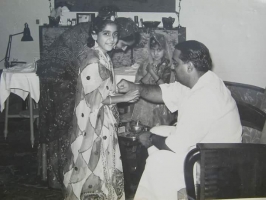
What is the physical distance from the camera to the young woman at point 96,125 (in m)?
1.24

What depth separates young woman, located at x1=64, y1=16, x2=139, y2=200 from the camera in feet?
4.07

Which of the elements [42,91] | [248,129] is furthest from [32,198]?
[248,129]

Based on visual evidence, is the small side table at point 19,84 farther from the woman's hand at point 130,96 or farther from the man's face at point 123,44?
the woman's hand at point 130,96

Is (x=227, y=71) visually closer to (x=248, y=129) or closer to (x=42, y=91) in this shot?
(x=248, y=129)

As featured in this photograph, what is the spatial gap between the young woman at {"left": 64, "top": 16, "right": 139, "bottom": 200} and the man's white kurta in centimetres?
22

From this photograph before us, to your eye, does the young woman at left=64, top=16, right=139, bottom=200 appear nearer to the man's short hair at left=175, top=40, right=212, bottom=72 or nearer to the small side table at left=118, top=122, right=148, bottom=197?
the small side table at left=118, top=122, right=148, bottom=197

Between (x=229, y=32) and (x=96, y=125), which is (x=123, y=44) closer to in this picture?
(x=229, y=32)

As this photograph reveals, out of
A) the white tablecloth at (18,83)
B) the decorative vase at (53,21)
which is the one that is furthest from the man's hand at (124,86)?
the decorative vase at (53,21)

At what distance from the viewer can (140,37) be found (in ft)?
8.56

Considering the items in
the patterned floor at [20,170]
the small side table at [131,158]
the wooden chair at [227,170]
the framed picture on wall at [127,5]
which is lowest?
the patterned floor at [20,170]

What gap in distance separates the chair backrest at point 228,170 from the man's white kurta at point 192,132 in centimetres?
11

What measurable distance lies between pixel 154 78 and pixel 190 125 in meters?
0.94

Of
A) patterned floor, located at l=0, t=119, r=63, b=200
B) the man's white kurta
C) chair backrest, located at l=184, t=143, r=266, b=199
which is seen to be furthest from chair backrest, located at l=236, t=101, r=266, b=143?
patterned floor, located at l=0, t=119, r=63, b=200

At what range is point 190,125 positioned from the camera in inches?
42.7
